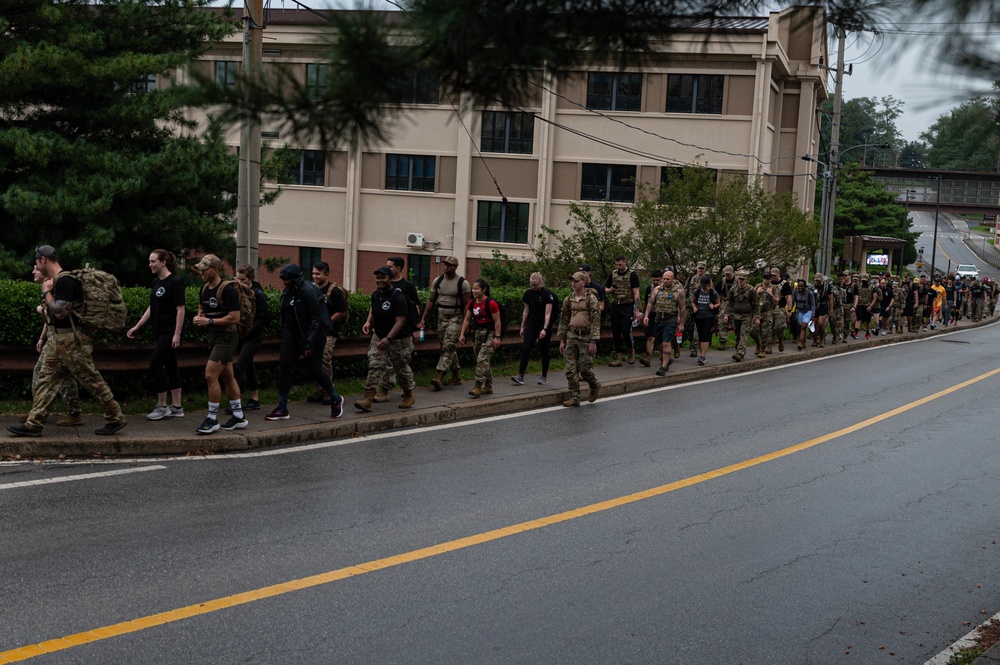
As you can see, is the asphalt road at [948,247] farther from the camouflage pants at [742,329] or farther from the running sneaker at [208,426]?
the running sneaker at [208,426]

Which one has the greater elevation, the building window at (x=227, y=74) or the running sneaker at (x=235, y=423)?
the building window at (x=227, y=74)

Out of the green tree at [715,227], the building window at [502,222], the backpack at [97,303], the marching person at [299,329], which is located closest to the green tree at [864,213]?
the building window at [502,222]

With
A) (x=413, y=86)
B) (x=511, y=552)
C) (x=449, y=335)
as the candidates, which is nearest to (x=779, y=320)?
(x=449, y=335)

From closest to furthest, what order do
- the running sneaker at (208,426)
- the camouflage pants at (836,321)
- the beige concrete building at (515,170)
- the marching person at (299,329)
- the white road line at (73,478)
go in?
the white road line at (73,478) → the running sneaker at (208,426) → the marching person at (299,329) → the camouflage pants at (836,321) → the beige concrete building at (515,170)

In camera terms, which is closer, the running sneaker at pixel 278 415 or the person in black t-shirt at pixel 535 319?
the running sneaker at pixel 278 415

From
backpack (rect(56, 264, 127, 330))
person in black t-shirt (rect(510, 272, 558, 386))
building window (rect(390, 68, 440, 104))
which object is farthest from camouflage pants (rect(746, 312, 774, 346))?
building window (rect(390, 68, 440, 104))

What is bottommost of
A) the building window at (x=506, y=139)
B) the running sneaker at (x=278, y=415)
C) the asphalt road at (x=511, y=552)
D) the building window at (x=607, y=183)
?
the asphalt road at (x=511, y=552)

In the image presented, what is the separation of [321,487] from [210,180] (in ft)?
34.4

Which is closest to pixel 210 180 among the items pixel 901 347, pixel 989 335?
pixel 901 347

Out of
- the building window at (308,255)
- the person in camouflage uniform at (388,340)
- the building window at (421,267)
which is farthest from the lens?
the building window at (308,255)

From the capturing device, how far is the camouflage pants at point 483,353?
13.9 metres

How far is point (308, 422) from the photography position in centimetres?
1145

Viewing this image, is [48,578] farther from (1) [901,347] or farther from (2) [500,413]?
(1) [901,347]

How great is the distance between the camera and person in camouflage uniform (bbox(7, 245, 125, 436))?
9789mm
